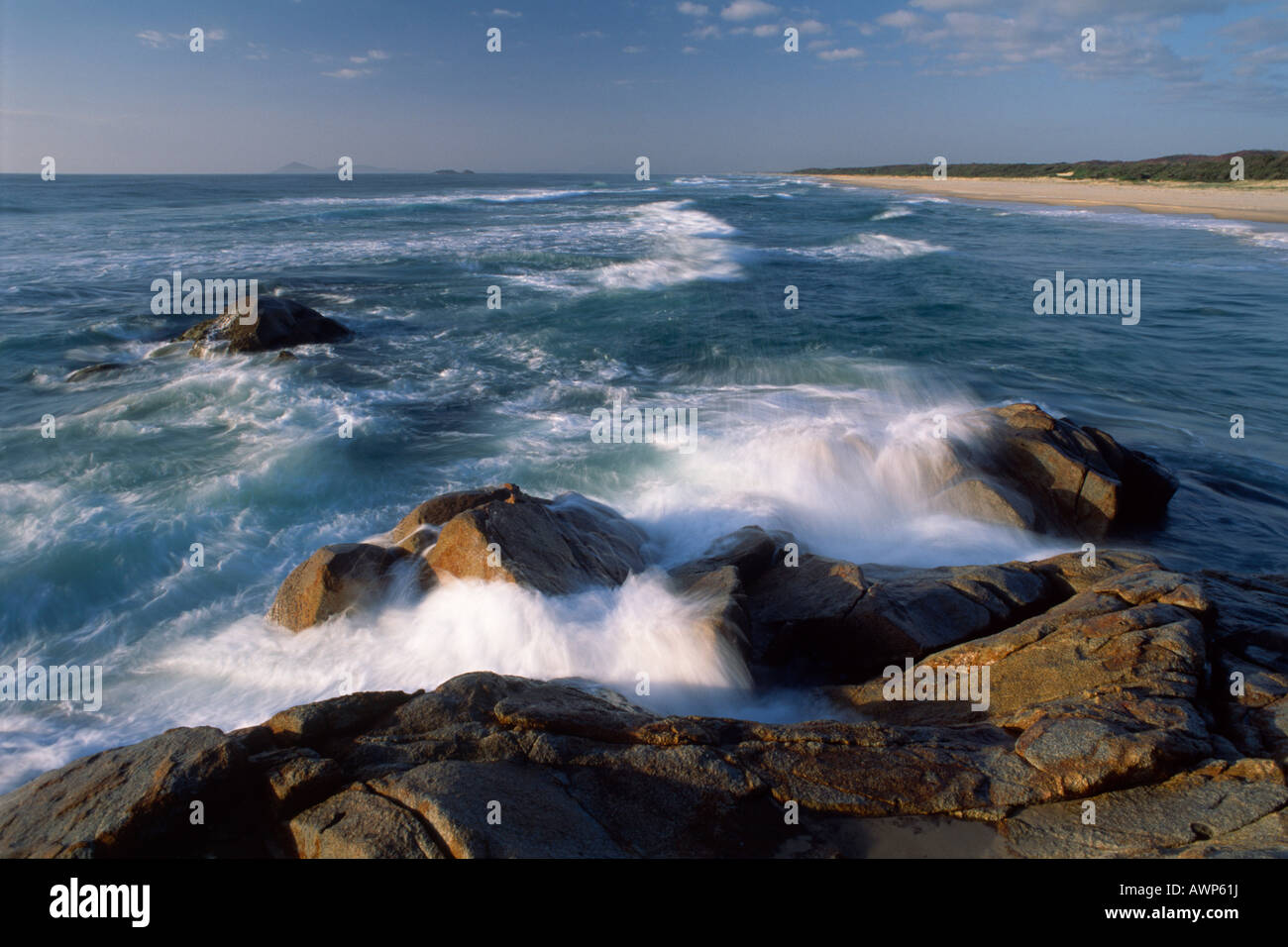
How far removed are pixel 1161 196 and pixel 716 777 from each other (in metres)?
74.0

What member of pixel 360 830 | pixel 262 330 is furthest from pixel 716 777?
pixel 262 330

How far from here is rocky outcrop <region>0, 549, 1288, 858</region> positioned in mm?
3547

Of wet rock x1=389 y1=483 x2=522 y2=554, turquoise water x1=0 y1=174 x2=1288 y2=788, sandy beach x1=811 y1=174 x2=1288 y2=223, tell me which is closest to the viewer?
turquoise water x1=0 y1=174 x2=1288 y2=788

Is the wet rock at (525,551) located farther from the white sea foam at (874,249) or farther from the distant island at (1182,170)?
the distant island at (1182,170)

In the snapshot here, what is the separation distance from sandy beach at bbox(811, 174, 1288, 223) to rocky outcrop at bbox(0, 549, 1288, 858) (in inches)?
2183

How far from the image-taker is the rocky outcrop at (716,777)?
3.55m

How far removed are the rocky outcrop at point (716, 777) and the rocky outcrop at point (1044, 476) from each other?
13.6ft

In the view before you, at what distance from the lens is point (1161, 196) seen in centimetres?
5900

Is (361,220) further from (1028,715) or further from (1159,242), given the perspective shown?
(1028,715)

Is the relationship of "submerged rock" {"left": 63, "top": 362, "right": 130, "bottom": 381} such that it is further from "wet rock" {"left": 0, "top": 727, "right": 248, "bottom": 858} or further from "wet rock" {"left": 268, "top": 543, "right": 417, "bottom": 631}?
"wet rock" {"left": 0, "top": 727, "right": 248, "bottom": 858}

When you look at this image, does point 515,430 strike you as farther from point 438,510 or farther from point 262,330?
point 262,330

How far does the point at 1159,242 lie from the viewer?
35.3m

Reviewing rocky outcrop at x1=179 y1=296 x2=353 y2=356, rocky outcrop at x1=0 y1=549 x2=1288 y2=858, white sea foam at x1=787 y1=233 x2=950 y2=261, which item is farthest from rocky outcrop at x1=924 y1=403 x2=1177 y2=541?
white sea foam at x1=787 y1=233 x2=950 y2=261
